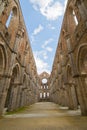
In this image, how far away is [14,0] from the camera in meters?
13.4

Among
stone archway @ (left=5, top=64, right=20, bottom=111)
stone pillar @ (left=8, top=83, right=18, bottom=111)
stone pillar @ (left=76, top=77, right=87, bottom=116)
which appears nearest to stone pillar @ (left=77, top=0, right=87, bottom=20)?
stone pillar @ (left=76, top=77, right=87, bottom=116)

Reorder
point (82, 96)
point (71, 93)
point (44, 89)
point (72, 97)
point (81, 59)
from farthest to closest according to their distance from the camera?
point (44, 89)
point (71, 93)
point (72, 97)
point (81, 59)
point (82, 96)

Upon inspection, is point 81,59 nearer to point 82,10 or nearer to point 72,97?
point 82,10

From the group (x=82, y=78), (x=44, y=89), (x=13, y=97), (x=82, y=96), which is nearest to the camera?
(x=82, y=96)

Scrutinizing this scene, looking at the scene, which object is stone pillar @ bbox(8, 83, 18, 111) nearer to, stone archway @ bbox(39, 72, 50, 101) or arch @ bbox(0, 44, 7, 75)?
arch @ bbox(0, 44, 7, 75)

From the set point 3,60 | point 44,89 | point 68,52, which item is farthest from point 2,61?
point 44,89

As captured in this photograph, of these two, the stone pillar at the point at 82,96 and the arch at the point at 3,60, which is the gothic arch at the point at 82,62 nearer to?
the stone pillar at the point at 82,96

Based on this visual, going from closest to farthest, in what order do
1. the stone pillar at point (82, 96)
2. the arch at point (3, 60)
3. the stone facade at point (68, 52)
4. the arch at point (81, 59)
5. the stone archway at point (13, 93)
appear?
the stone pillar at point (82, 96) → the stone facade at point (68, 52) → the arch at point (81, 59) → the arch at point (3, 60) → the stone archway at point (13, 93)

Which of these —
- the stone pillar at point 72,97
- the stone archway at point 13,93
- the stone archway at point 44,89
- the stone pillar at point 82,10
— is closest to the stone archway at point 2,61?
the stone archway at point 13,93

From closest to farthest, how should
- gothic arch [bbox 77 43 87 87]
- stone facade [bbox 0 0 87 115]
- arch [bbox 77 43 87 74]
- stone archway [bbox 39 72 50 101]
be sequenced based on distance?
1. stone facade [bbox 0 0 87 115]
2. gothic arch [bbox 77 43 87 87]
3. arch [bbox 77 43 87 74]
4. stone archway [bbox 39 72 50 101]

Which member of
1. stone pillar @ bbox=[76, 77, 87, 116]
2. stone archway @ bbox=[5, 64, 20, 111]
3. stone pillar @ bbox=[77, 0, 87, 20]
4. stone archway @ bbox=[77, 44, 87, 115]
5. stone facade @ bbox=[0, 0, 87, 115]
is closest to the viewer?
stone pillar @ bbox=[76, 77, 87, 116]

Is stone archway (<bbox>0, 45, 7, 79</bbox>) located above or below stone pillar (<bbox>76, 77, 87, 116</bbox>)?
above

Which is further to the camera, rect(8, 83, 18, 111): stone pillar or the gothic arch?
rect(8, 83, 18, 111): stone pillar

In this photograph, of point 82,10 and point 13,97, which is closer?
point 82,10
